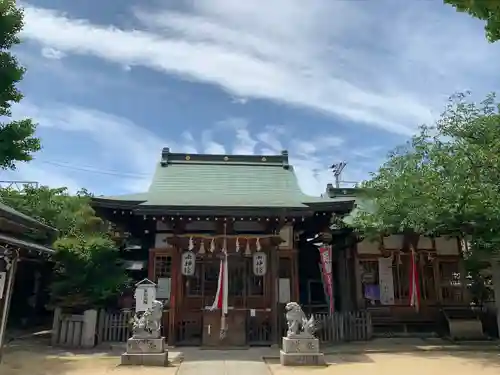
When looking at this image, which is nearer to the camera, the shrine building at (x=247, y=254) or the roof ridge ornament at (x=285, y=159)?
the shrine building at (x=247, y=254)

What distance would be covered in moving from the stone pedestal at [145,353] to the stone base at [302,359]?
288 centimetres

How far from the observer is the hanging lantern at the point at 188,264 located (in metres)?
12.8

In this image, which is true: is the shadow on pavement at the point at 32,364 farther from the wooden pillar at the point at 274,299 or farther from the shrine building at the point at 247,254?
the wooden pillar at the point at 274,299

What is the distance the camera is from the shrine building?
41.7 ft

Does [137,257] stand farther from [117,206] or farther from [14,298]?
[14,298]

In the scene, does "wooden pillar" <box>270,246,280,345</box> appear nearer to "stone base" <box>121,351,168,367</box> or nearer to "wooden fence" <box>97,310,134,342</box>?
"stone base" <box>121,351,168,367</box>

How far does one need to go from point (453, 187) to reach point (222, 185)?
8.61 meters

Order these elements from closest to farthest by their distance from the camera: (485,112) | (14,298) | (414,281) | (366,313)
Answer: (485,112) → (366,313) → (414,281) → (14,298)

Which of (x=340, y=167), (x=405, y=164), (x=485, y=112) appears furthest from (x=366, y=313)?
(x=340, y=167)

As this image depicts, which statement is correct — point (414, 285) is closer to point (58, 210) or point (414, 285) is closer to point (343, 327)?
point (343, 327)

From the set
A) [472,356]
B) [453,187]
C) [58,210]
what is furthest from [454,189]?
[58,210]

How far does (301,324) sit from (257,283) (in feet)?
10.4

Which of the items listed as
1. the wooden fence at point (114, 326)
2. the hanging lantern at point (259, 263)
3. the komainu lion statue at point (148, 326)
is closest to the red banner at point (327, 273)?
the hanging lantern at point (259, 263)

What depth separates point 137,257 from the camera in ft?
54.7
